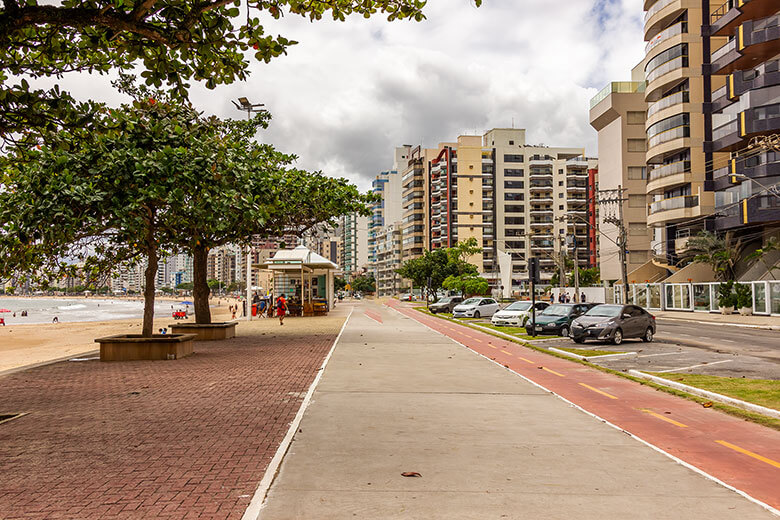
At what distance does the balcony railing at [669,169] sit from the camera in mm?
57906

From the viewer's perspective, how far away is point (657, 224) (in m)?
61.4

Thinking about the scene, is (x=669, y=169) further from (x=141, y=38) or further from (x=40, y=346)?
(x=141, y=38)

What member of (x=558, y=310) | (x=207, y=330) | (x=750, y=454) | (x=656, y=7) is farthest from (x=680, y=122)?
(x=750, y=454)

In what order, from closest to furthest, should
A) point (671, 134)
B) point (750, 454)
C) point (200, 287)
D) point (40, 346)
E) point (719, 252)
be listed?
point (750, 454) → point (200, 287) → point (40, 346) → point (719, 252) → point (671, 134)

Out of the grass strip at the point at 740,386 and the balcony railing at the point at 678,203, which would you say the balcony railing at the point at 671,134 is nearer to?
the balcony railing at the point at 678,203

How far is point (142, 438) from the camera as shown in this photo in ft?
23.5

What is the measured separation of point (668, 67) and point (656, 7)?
23.8 ft

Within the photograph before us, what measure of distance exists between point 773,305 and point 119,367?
39.3 m

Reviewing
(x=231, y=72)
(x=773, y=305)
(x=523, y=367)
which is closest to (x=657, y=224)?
(x=773, y=305)

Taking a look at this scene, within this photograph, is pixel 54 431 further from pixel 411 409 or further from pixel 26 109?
pixel 411 409

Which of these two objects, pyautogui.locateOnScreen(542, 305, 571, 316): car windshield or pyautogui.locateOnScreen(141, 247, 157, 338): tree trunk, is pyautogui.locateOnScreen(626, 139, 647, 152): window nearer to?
pyautogui.locateOnScreen(542, 305, 571, 316): car windshield

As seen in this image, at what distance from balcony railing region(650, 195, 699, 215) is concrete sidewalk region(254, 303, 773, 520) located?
5283cm

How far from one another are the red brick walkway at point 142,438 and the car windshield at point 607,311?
42.6ft

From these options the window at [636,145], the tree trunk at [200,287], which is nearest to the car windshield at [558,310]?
the tree trunk at [200,287]
